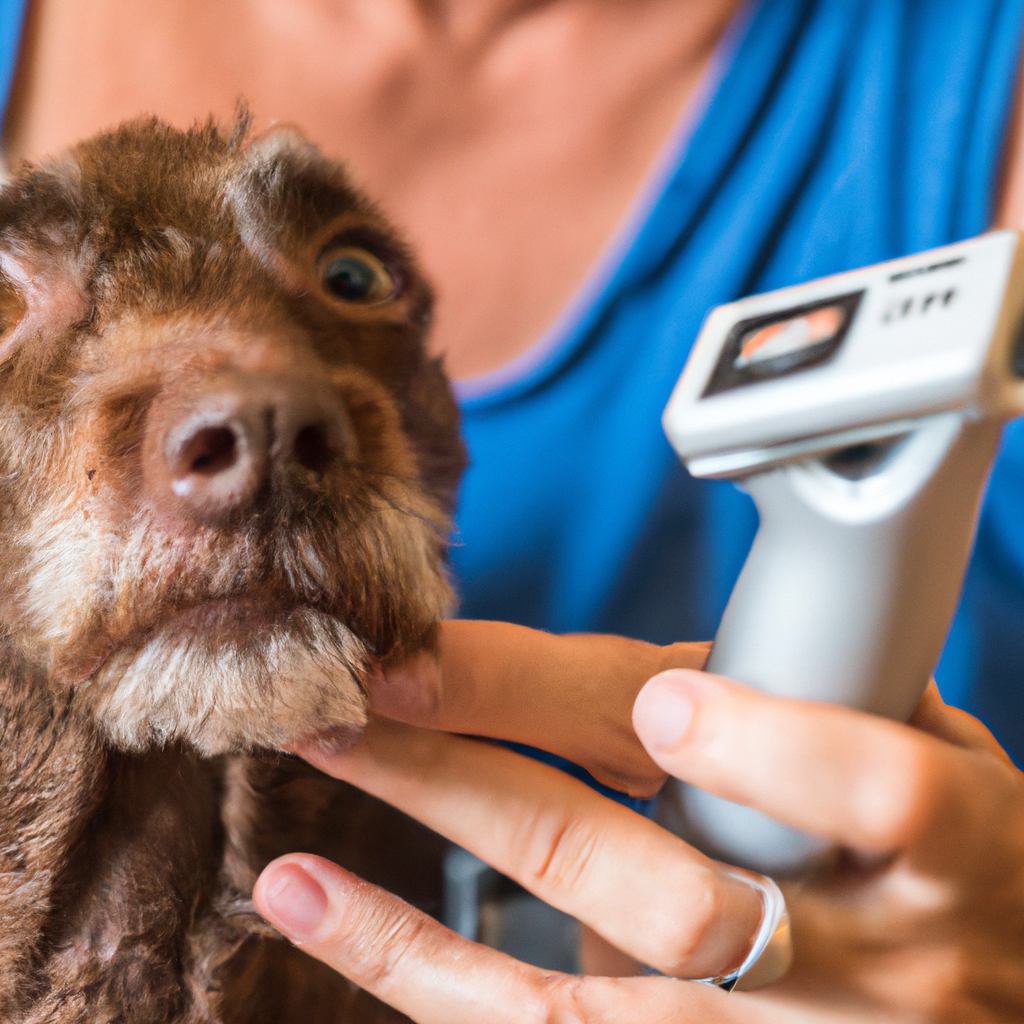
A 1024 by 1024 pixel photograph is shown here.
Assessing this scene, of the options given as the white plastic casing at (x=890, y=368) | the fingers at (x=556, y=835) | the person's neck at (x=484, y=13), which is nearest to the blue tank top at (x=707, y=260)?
the person's neck at (x=484, y=13)

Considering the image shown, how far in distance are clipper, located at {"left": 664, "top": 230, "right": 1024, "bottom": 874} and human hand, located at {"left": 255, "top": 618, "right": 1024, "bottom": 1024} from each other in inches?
1.7

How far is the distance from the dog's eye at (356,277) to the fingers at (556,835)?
48 cm

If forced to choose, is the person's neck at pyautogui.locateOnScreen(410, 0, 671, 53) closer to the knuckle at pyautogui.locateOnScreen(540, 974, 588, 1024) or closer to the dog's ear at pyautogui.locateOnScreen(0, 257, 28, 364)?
the dog's ear at pyautogui.locateOnScreen(0, 257, 28, 364)

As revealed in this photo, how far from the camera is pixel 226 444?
1.66ft

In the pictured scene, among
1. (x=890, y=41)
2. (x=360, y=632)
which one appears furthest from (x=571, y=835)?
(x=890, y=41)

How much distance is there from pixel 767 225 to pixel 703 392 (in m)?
1.08

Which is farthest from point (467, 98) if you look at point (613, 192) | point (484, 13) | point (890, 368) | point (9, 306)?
point (890, 368)

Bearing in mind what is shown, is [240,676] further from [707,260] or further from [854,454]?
[707,260]

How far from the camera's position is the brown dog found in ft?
1.76

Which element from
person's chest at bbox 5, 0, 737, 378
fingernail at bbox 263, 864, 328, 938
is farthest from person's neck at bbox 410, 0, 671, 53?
fingernail at bbox 263, 864, 328, 938

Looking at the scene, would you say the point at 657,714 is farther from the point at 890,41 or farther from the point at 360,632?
the point at 890,41

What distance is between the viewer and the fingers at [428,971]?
2.34ft

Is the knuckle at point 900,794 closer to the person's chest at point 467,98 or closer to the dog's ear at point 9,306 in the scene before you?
the dog's ear at point 9,306

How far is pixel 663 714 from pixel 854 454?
0.23 m
